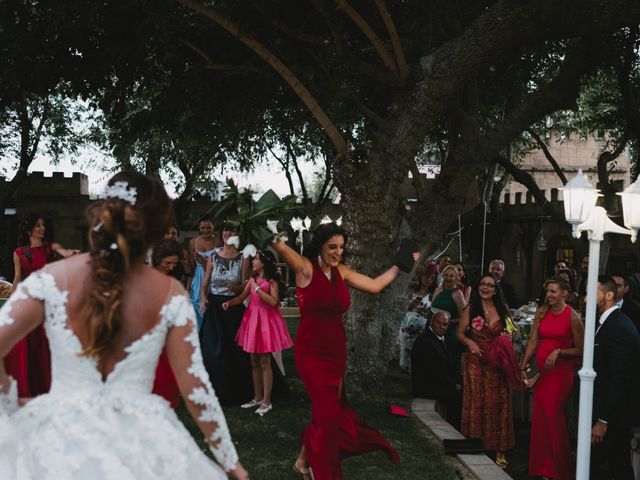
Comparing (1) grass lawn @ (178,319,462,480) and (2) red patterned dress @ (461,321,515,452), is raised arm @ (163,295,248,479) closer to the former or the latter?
(1) grass lawn @ (178,319,462,480)

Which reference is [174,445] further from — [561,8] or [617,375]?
[561,8]

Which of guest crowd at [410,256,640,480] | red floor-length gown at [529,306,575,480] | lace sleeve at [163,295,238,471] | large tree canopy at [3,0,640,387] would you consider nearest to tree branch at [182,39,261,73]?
large tree canopy at [3,0,640,387]

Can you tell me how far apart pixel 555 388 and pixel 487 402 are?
1.13 m

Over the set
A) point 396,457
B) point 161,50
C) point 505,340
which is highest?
point 161,50

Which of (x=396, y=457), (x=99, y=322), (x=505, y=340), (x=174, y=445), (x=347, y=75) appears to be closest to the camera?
(x=99, y=322)

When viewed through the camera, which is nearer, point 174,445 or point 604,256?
point 174,445

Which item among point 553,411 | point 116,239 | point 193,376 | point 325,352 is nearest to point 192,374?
point 193,376

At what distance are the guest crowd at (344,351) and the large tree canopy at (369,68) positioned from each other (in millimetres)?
1287

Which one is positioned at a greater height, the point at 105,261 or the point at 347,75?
the point at 347,75

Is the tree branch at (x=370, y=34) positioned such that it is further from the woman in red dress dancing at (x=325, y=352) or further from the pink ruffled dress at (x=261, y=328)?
the woman in red dress dancing at (x=325, y=352)

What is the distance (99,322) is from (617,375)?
15.7 ft

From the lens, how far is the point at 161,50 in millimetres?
9766

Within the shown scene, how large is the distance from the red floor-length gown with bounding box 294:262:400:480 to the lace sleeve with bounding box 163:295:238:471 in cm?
284

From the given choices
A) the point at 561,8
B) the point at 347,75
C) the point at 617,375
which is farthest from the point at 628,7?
the point at 347,75
